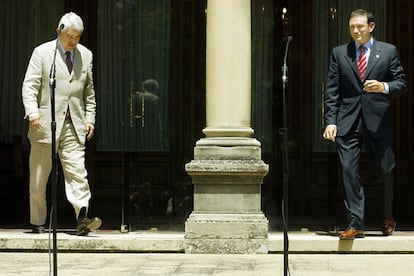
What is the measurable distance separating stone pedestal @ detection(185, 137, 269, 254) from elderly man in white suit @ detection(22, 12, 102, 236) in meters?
1.05

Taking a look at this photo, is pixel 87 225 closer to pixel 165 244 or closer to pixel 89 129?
pixel 165 244

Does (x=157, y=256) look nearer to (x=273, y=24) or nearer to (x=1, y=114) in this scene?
(x=273, y=24)

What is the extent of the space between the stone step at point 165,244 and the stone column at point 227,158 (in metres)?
0.27

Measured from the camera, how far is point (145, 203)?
10.8m

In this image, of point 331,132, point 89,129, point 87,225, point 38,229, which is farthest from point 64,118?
point 331,132

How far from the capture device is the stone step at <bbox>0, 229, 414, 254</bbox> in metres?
9.54

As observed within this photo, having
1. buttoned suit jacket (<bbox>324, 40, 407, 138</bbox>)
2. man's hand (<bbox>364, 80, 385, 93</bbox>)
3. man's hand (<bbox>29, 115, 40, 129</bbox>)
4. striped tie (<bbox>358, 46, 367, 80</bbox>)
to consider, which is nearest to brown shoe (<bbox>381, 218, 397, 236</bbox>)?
buttoned suit jacket (<bbox>324, 40, 407, 138</bbox>)

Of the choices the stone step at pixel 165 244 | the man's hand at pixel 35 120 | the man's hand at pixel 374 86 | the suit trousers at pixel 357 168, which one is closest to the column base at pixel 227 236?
the stone step at pixel 165 244

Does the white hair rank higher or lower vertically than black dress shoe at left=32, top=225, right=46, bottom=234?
higher

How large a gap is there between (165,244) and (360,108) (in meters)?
2.39

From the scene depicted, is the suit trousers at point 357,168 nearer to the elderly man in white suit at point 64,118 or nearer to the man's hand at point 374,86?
Result: the man's hand at point 374,86

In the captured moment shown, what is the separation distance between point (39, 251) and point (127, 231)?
3.57ft

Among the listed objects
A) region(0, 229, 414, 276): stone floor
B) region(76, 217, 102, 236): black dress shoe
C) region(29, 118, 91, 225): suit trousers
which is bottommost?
region(0, 229, 414, 276): stone floor

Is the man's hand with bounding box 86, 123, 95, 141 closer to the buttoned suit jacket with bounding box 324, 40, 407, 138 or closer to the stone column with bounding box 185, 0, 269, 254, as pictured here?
the stone column with bounding box 185, 0, 269, 254
